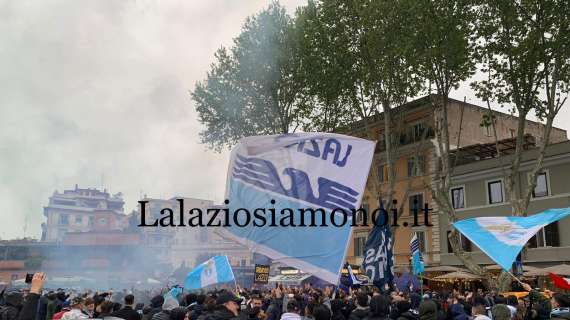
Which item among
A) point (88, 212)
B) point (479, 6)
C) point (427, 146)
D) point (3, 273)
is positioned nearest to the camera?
point (479, 6)

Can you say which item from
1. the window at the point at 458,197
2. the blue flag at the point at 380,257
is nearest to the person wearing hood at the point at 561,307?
the blue flag at the point at 380,257

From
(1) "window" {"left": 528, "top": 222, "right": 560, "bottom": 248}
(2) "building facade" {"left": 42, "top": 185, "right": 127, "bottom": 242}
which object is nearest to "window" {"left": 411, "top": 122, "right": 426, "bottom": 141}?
(1) "window" {"left": 528, "top": 222, "right": 560, "bottom": 248}

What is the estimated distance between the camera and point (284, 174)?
613cm

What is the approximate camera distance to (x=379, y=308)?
23.1ft

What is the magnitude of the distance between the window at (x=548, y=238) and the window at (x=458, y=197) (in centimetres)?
504

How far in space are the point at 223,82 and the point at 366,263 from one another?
19934 millimetres

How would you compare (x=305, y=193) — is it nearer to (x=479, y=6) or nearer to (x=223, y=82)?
(x=479, y=6)

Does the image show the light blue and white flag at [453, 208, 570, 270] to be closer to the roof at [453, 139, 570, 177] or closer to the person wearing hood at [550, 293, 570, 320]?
the person wearing hood at [550, 293, 570, 320]

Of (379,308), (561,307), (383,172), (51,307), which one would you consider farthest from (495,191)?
(379,308)

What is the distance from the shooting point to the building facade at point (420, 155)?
3319 cm

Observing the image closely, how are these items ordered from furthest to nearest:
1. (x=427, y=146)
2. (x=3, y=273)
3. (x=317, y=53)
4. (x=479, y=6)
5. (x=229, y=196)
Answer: (x=3, y=273) → (x=427, y=146) → (x=317, y=53) → (x=479, y=6) → (x=229, y=196)

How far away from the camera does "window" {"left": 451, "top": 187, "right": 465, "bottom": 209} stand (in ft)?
103

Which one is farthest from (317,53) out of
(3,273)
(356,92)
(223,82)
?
(3,273)

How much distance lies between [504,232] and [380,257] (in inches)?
82.7
